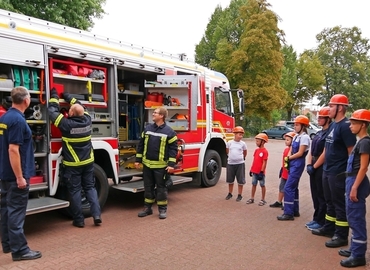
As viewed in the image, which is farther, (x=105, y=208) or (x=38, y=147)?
(x=105, y=208)

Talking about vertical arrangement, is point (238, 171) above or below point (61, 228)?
above

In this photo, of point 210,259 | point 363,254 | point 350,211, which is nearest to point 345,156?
point 350,211

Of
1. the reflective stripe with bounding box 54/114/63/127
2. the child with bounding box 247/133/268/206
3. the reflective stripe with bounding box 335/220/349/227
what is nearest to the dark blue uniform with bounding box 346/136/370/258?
the reflective stripe with bounding box 335/220/349/227

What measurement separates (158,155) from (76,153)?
138 cm

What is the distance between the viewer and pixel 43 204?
5012 millimetres

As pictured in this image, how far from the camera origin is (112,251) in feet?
15.0

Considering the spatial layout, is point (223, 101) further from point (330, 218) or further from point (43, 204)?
point (43, 204)

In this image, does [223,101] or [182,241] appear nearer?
[182,241]

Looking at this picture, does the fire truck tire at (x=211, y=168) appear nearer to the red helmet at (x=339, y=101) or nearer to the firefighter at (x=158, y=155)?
the firefighter at (x=158, y=155)

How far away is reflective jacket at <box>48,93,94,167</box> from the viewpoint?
5.16 metres

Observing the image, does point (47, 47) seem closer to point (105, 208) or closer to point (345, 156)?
point (105, 208)

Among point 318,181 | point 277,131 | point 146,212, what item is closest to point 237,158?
point 318,181

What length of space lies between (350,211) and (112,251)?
2990 mm

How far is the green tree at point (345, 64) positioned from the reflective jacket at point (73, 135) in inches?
1767
